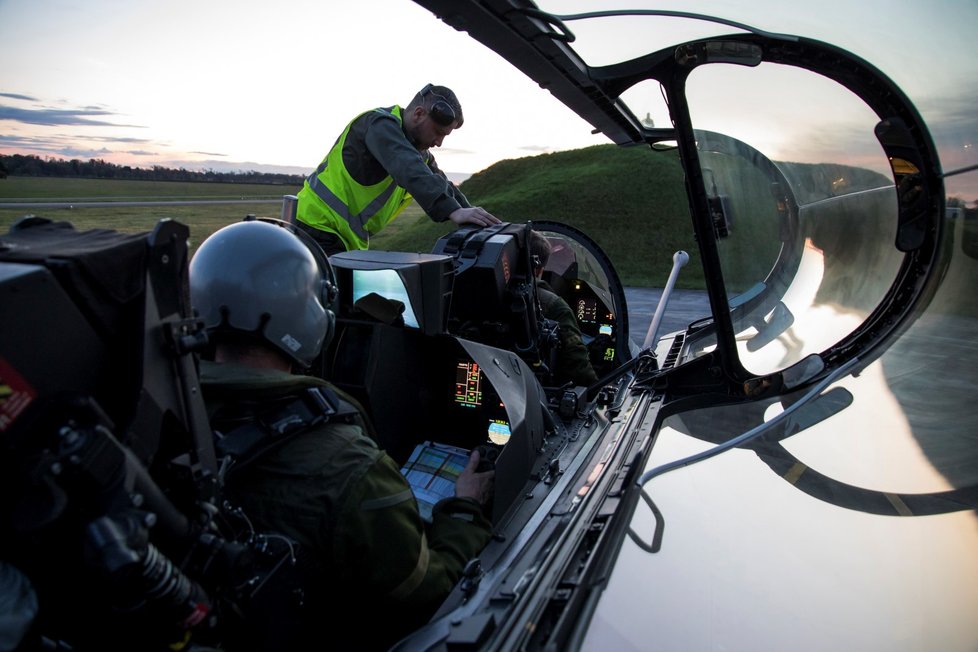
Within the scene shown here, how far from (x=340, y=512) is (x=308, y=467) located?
0.13 meters

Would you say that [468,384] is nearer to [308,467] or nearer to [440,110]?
[308,467]

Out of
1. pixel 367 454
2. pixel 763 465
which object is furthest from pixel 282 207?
pixel 763 465

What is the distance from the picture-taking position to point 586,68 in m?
3.09

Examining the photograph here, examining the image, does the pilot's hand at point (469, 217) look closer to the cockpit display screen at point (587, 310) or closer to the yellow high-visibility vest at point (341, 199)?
the yellow high-visibility vest at point (341, 199)

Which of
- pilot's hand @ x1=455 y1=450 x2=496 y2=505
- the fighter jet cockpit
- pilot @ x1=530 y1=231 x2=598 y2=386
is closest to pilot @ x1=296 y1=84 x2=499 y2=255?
the fighter jet cockpit

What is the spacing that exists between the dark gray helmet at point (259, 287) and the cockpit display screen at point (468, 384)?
1.11 metres

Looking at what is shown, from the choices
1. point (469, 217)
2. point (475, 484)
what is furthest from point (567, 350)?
point (475, 484)

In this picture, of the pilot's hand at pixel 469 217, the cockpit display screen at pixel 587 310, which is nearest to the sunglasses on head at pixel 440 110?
the pilot's hand at pixel 469 217

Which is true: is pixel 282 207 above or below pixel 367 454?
above

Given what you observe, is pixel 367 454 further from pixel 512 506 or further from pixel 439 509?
pixel 512 506

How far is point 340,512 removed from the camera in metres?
1.46

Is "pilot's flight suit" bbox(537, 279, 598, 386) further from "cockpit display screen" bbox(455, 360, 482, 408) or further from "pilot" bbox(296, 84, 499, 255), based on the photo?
"cockpit display screen" bbox(455, 360, 482, 408)

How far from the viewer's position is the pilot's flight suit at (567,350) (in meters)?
4.57

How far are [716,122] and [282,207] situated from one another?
8.07 ft
